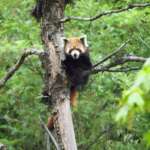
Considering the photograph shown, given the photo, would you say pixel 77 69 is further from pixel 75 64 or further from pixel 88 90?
pixel 88 90

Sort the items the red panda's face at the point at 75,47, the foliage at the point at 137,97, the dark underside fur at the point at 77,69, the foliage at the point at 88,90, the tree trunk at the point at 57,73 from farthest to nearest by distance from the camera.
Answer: the foliage at the point at 88,90, the red panda's face at the point at 75,47, the dark underside fur at the point at 77,69, the tree trunk at the point at 57,73, the foliage at the point at 137,97

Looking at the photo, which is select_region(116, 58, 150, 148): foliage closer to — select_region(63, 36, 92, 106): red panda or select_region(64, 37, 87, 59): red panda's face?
select_region(63, 36, 92, 106): red panda

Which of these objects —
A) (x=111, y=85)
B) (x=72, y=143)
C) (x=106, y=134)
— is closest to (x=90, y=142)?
(x=106, y=134)

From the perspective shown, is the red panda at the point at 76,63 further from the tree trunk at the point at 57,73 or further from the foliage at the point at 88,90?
the foliage at the point at 88,90

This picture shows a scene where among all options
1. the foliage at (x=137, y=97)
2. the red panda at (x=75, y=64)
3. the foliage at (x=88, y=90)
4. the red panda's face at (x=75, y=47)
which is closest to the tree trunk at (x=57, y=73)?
the red panda at (x=75, y=64)

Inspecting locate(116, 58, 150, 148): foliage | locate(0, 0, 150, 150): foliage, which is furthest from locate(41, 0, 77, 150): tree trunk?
locate(116, 58, 150, 148): foliage

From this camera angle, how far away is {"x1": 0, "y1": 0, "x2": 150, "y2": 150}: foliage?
7.40 metres

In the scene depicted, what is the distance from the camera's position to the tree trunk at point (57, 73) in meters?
5.29

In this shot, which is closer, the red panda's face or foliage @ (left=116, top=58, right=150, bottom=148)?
foliage @ (left=116, top=58, right=150, bottom=148)

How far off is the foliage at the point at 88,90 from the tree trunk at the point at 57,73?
177 centimetres

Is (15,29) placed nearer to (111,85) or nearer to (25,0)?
(25,0)

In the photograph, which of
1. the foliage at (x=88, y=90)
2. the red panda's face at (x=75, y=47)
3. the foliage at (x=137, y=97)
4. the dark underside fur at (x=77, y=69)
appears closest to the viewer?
the foliage at (x=137, y=97)

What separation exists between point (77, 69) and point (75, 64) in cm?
6

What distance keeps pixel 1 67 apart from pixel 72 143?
2.56 m
